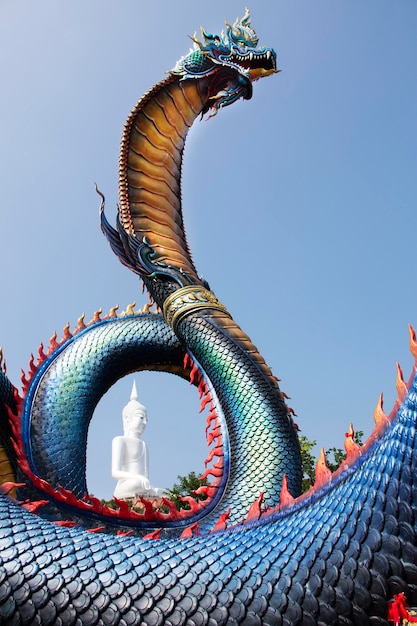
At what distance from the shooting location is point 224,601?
176 centimetres

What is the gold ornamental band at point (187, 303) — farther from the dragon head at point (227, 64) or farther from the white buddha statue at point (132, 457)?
the white buddha statue at point (132, 457)

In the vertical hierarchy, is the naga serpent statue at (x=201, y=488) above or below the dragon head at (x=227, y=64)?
below

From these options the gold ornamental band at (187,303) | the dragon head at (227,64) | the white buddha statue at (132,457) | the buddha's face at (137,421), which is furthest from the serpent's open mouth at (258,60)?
the buddha's face at (137,421)

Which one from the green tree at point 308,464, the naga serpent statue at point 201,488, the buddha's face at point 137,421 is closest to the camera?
the naga serpent statue at point 201,488

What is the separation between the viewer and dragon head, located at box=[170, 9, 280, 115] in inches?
267

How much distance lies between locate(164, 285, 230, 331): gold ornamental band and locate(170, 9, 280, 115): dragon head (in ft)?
8.31

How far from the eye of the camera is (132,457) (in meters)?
19.6

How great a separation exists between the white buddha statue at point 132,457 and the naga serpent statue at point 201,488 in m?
12.6

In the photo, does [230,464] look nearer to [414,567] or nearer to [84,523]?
[84,523]

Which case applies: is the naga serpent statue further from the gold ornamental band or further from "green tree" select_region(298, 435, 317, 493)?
"green tree" select_region(298, 435, 317, 493)

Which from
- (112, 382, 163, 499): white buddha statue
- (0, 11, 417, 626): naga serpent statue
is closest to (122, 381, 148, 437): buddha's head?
(112, 382, 163, 499): white buddha statue

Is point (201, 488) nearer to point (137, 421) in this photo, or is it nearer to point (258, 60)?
point (258, 60)

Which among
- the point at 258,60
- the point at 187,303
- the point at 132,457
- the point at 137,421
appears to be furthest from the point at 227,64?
the point at 137,421

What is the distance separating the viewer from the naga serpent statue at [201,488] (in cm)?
175
